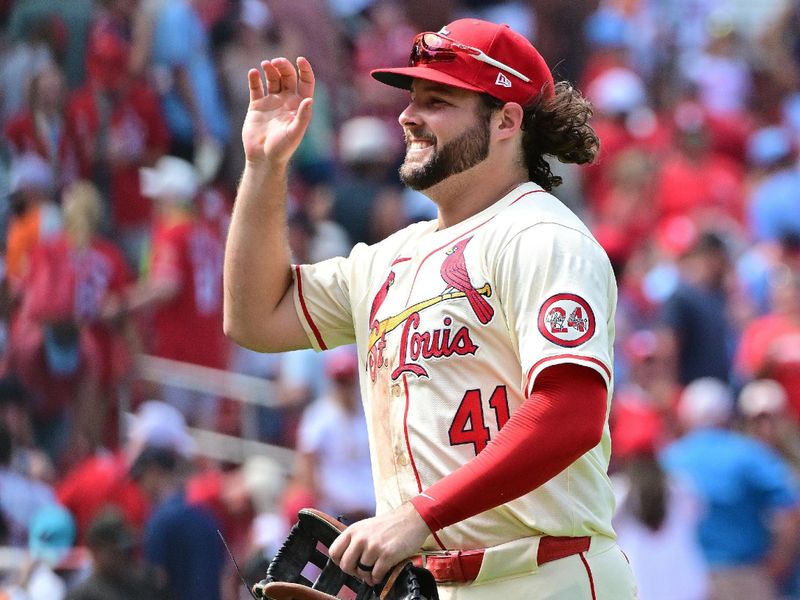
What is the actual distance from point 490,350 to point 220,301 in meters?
5.99

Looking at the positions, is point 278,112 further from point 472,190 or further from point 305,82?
point 472,190

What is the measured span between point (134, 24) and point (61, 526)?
13.7ft

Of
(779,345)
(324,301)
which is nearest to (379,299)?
(324,301)

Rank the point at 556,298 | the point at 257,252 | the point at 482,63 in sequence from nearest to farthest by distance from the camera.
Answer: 1. the point at 556,298
2. the point at 482,63
3. the point at 257,252

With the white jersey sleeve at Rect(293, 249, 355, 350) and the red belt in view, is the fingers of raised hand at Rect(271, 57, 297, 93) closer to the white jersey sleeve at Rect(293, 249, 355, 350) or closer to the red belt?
the white jersey sleeve at Rect(293, 249, 355, 350)

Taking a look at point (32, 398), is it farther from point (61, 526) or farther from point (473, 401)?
point (473, 401)

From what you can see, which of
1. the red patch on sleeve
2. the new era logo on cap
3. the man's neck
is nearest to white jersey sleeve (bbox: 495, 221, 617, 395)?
the red patch on sleeve

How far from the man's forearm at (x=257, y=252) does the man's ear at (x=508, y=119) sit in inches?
23.7

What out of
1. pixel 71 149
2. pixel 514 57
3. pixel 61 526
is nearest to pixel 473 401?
pixel 514 57

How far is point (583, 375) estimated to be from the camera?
3352mm

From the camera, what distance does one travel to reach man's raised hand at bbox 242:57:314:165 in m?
3.98

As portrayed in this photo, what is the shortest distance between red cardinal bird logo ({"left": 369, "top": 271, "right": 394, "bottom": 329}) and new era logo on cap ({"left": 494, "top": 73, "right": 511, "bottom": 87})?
53cm

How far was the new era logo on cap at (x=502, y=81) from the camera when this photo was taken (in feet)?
12.2

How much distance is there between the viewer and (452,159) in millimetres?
3740
